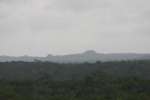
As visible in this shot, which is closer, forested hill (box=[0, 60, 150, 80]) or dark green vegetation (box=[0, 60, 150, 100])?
dark green vegetation (box=[0, 60, 150, 100])

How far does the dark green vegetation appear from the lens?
3309 centimetres

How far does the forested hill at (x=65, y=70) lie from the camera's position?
51406 mm

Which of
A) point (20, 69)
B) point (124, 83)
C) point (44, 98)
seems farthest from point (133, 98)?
point (20, 69)

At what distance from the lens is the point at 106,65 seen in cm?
5981

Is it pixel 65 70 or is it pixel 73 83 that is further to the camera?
pixel 65 70

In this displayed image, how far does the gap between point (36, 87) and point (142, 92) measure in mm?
8253

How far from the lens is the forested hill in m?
51.4

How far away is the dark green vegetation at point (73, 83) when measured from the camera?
33094 mm

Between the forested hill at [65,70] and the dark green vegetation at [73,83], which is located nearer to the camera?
the dark green vegetation at [73,83]

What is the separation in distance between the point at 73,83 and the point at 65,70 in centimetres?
1503

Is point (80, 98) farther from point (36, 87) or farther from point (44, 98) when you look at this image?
point (36, 87)

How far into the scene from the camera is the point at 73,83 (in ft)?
133

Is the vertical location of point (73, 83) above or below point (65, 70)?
below

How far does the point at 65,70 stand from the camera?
55625 millimetres
